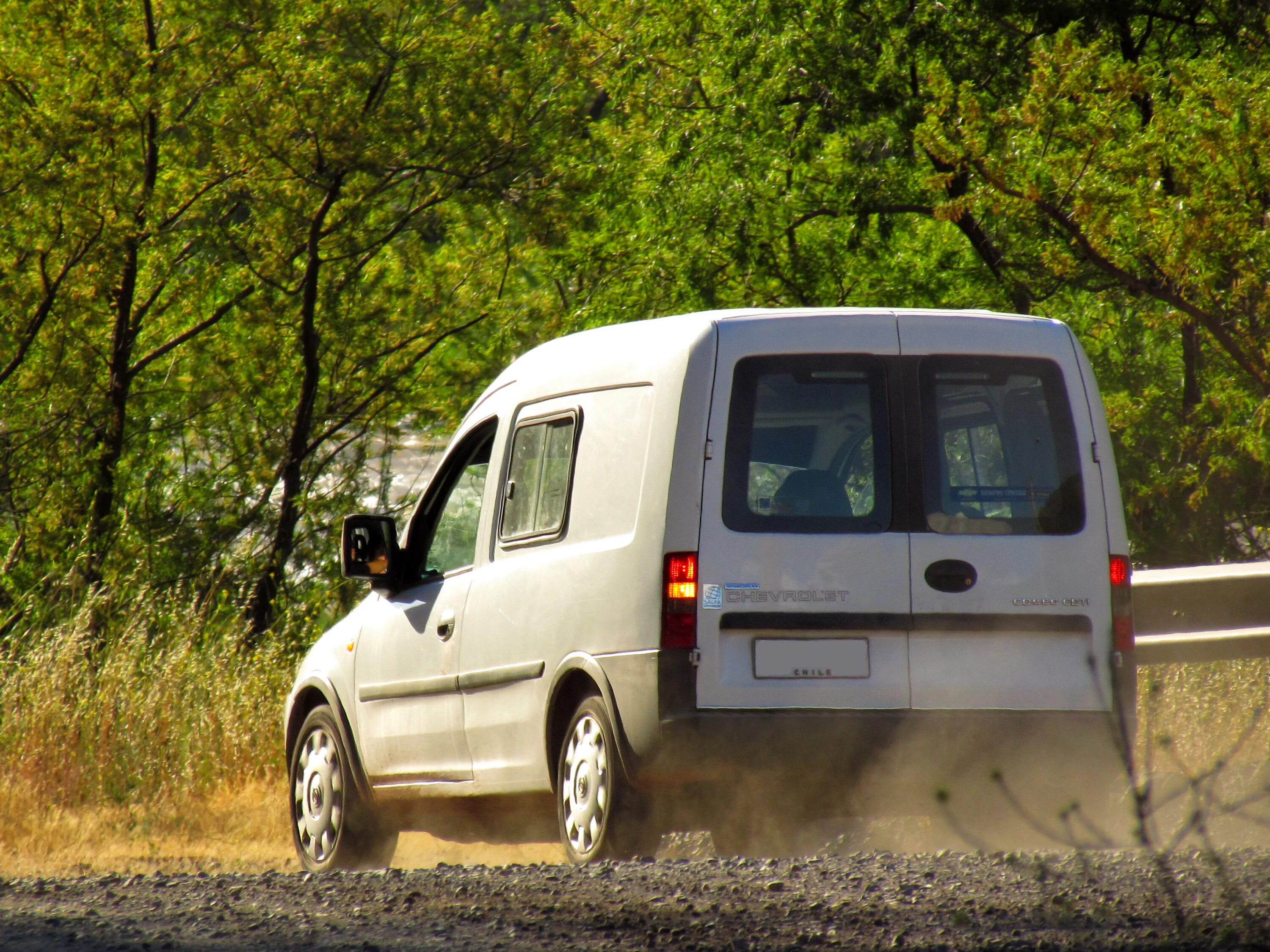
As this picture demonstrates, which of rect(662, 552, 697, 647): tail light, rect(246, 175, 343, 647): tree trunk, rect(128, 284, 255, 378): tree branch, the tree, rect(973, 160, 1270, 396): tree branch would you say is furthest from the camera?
rect(128, 284, 255, 378): tree branch

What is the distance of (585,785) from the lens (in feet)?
20.6

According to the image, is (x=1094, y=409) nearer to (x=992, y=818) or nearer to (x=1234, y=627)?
(x=992, y=818)

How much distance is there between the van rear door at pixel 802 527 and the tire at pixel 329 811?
267 cm

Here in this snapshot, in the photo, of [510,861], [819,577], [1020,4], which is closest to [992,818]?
[819,577]

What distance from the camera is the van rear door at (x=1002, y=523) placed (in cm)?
593

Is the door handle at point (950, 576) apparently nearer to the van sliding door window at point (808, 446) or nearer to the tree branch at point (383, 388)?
the van sliding door window at point (808, 446)

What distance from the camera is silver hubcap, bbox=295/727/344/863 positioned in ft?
26.0

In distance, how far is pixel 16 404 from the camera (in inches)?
613

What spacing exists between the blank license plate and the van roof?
41.6 inches

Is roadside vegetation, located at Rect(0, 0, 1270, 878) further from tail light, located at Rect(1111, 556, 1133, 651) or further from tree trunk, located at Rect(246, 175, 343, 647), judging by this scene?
tail light, located at Rect(1111, 556, 1133, 651)

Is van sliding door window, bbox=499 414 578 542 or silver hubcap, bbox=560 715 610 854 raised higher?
van sliding door window, bbox=499 414 578 542

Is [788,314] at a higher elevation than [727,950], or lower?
higher

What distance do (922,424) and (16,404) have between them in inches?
457

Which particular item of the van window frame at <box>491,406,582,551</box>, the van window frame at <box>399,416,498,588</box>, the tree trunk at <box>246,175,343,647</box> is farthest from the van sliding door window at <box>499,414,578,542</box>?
the tree trunk at <box>246,175,343,647</box>
